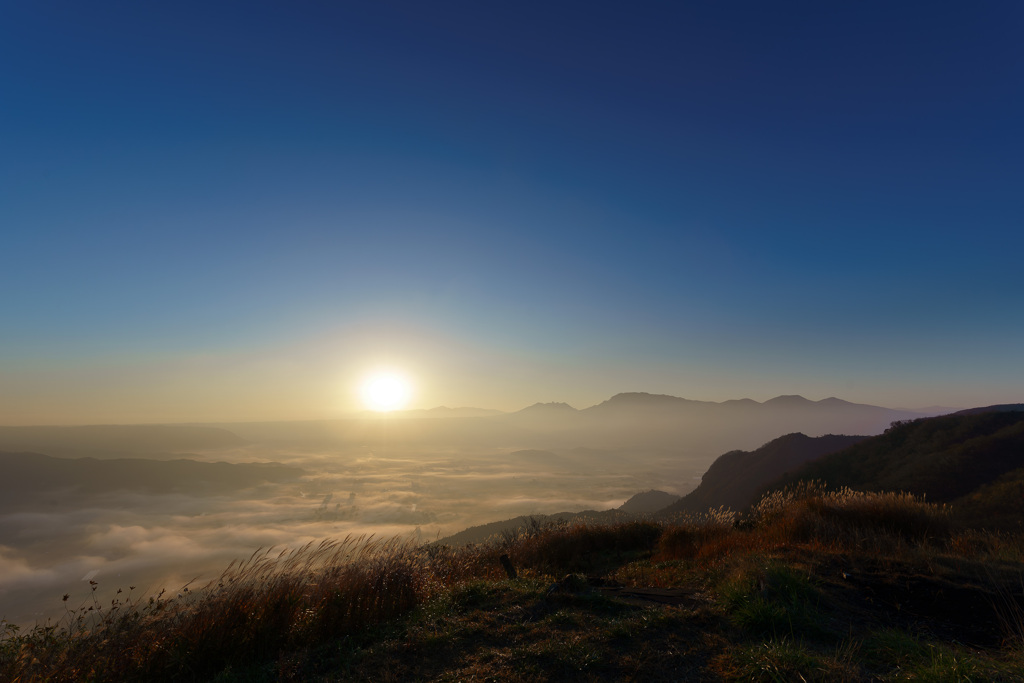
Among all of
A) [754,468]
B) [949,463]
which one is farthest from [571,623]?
[754,468]

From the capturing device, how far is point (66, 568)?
184 metres

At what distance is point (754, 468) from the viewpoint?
72.6 metres

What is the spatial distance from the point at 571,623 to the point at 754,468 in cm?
7964

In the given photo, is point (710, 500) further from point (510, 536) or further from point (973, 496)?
point (510, 536)

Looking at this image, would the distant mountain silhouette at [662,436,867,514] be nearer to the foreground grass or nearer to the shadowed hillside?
the shadowed hillside

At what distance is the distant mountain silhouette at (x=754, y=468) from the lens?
66125mm

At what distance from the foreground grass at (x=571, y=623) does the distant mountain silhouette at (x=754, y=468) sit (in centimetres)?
6202

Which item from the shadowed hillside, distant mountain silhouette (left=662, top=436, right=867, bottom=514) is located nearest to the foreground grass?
the shadowed hillside

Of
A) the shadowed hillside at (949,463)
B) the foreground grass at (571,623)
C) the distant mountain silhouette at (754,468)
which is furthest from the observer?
the distant mountain silhouette at (754,468)

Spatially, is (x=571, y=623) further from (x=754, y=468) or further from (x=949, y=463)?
(x=754, y=468)

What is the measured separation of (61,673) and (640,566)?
33.1 feet

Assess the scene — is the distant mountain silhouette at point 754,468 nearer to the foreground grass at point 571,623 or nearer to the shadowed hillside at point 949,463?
the shadowed hillside at point 949,463

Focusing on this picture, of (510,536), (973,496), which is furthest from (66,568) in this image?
(973,496)

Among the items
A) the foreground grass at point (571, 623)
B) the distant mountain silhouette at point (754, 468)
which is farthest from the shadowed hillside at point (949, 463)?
the distant mountain silhouette at point (754, 468)
